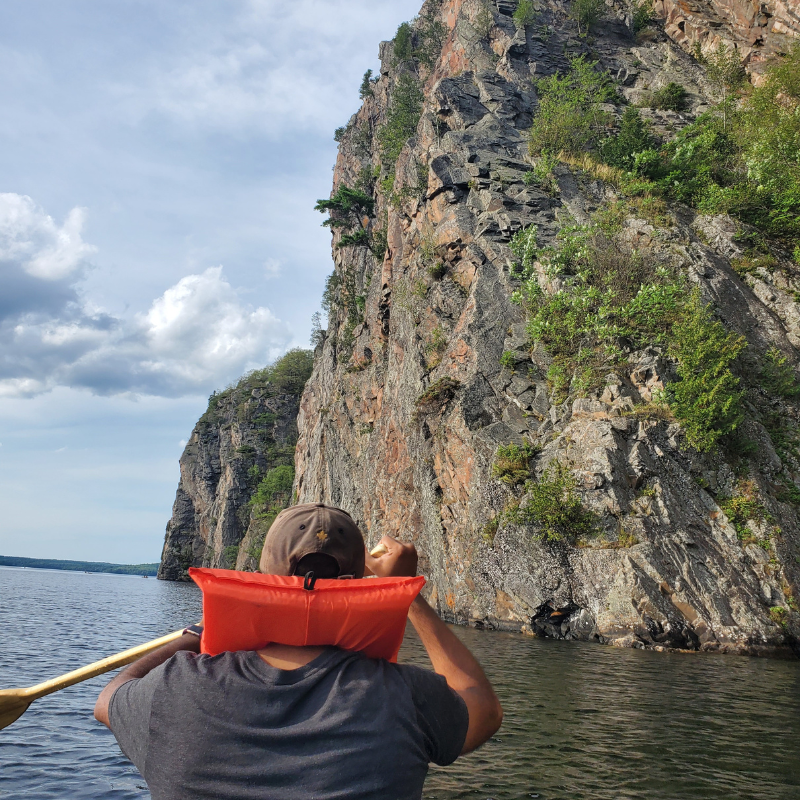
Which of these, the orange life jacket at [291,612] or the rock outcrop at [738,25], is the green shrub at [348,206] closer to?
the rock outcrop at [738,25]

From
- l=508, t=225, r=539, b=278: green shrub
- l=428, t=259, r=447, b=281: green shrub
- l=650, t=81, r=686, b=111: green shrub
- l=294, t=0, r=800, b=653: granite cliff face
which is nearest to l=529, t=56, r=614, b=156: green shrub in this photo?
l=294, t=0, r=800, b=653: granite cliff face

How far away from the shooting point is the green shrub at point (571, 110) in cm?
2812

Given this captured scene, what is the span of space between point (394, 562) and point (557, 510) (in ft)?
49.4

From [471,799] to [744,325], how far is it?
753 inches

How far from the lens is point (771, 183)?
2303 centimetres

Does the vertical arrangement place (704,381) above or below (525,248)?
below

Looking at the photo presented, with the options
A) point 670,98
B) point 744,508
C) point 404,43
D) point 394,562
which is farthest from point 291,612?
point 404,43

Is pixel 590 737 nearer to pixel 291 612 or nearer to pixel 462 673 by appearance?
pixel 462 673

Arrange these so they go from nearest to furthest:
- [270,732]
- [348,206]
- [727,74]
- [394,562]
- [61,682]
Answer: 1. [270,732]
2. [394,562]
3. [61,682]
4. [727,74]
5. [348,206]

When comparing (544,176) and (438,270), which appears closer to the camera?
(438,270)

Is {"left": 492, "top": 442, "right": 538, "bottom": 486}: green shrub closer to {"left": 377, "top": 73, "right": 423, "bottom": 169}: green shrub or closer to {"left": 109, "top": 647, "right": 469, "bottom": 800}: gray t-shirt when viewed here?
{"left": 109, "top": 647, "right": 469, "bottom": 800}: gray t-shirt

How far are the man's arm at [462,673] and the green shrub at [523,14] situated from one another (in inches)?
1563

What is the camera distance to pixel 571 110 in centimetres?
2912

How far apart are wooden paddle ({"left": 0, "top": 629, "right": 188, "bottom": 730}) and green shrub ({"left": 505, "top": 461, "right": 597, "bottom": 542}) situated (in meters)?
14.6
